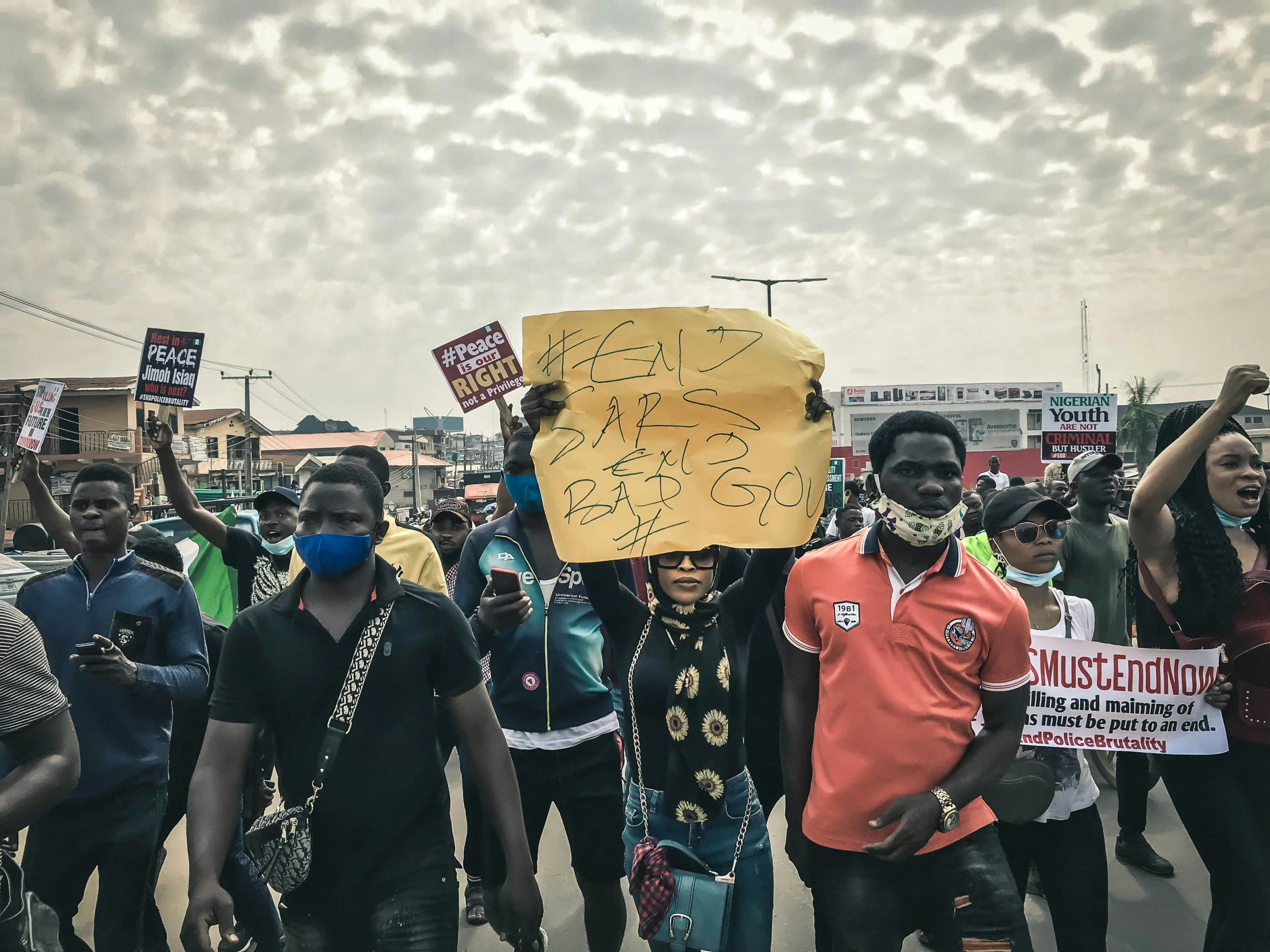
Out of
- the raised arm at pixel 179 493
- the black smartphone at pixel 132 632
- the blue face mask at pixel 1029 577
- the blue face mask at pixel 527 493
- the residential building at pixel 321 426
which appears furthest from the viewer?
the residential building at pixel 321 426

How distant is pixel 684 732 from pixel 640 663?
0.86ft

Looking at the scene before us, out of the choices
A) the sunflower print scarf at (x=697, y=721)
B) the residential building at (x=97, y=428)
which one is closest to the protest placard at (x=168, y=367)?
→ the sunflower print scarf at (x=697, y=721)

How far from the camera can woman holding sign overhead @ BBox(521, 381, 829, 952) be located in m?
2.53

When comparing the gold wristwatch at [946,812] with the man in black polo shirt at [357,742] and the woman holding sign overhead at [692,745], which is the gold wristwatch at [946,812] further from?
the man in black polo shirt at [357,742]

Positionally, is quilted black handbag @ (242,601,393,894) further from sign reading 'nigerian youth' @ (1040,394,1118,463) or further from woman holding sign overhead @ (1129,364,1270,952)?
sign reading 'nigerian youth' @ (1040,394,1118,463)

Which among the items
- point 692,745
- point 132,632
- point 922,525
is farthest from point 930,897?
point 132,632

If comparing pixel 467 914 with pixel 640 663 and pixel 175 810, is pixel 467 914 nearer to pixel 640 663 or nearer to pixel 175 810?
pixel 175 810

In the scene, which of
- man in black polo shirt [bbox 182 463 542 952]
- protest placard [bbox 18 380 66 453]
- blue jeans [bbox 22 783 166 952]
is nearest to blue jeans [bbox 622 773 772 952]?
man in black polo shirt [bbox 182 463 542 952]

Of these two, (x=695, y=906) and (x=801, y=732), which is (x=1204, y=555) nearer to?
(x=801, y=732)

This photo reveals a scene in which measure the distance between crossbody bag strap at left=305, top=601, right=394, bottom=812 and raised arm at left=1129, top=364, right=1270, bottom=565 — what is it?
2.55 m

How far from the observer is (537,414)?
8.77 ft

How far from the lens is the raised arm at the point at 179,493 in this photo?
4.54 m

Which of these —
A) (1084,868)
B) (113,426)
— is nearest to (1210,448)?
(1084,868)

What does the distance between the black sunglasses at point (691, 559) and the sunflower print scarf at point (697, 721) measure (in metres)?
0.12
